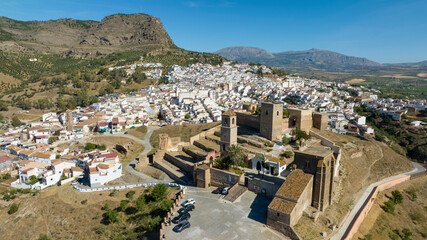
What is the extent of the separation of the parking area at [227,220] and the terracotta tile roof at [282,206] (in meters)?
1.19

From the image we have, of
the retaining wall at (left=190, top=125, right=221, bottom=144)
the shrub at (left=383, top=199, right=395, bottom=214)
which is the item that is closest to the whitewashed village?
the retaining wall at (left=190, top=125, right=221, bottom=144)

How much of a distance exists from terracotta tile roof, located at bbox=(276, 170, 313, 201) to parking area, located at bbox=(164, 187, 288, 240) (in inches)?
72.1

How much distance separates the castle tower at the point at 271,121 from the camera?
23.9m

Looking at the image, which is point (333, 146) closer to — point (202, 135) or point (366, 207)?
point (366, 207)

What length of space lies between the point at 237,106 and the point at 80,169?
30.7 m

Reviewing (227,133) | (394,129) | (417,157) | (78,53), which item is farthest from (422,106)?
(78,53)

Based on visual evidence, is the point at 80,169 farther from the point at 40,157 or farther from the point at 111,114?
the point at 111,114

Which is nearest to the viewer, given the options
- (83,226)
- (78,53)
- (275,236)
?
(275,236)

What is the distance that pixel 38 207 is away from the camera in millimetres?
21953

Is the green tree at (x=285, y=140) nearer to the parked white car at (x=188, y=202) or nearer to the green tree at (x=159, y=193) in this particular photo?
the parked white car at (x=188, y=202)

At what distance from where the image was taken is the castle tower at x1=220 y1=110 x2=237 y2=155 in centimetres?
2116

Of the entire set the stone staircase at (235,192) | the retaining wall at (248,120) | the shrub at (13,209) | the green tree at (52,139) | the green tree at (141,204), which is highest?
the retaining wall at (248,120)

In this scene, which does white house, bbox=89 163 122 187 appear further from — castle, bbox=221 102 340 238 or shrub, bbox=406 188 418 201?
shrub, bbox=406 188 418 201

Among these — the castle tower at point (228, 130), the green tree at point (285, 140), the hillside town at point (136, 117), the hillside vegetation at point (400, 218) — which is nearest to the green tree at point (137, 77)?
the hillside town at point (136, 117)
